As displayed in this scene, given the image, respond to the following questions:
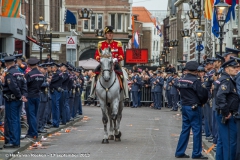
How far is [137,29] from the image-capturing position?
151000 millimetres

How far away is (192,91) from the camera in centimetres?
1642

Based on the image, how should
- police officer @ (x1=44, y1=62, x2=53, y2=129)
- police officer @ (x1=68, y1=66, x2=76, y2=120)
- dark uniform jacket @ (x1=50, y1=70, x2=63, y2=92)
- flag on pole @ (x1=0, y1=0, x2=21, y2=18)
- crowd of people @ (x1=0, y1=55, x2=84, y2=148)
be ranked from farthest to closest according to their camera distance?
flag on pole @ (x1=0, y1=0, x2=21, y2=18) → police officer @ (x1=68, y1=66, x2=76, y2=120) → dark uniform jacket @ (x1=50, y1=70, x2=63, y2=92) → police officer @ (x1=44, y1=62, x2=53, y2=129) → crowd of people @ (x1=0, y1=55, x2=84, y2=148)

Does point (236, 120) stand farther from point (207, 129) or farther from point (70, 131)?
point (70, 131)

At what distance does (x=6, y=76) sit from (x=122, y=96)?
461cm

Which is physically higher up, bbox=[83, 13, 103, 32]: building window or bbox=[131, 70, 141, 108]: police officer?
bbox=[83, 13, 103, 32]: building window

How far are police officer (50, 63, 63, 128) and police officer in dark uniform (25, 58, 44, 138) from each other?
4.34 m

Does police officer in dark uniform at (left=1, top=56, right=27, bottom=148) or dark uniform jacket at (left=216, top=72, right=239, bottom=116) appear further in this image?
police officer in dark uniform at (left=1, top=56, right=27, bottom=148)

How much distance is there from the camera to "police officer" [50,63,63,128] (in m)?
23.9

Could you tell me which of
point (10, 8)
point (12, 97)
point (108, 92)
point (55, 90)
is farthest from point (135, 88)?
point (12, 97)

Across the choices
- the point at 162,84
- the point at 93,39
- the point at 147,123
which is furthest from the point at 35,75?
the point at 93,39

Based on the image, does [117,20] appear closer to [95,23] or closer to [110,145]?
[95,23]

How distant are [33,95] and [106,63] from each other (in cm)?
209

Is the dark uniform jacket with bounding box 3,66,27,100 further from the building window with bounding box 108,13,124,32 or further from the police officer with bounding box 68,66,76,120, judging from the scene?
the building window with bounding box 108,13,124,32

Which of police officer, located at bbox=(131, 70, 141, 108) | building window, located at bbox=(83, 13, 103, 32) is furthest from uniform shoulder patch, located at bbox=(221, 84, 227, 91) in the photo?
building window, located at bbox=(83, 13, 103, 32)
